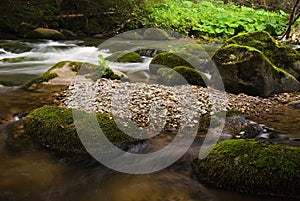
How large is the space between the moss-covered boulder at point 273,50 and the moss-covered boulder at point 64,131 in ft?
15.6

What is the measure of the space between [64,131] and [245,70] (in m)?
3.99

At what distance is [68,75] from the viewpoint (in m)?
6.99

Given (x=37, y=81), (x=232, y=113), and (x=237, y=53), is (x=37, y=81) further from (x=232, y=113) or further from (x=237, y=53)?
(x=237, y=53)

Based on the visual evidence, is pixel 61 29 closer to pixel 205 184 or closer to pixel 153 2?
pixel 153 2

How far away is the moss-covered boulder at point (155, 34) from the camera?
14453 millimetres

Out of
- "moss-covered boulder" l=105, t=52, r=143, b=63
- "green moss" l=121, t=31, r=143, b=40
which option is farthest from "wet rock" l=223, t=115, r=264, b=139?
"green moss" l=121, t=31, r=143, b=40

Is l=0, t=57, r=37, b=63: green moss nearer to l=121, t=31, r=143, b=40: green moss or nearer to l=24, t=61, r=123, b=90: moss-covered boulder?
l=24, t=61, r=123, b=90: moss-covered boulder

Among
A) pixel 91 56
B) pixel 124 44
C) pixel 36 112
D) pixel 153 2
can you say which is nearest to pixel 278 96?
pixel 36 112

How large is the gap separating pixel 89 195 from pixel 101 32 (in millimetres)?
12996

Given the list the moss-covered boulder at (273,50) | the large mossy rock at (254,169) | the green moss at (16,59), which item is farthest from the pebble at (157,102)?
the green moss at (16,59)

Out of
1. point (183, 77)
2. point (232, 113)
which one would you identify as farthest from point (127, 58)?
point (232, 113)

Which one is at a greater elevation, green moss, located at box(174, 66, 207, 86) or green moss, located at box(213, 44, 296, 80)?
green moss, located at box(213, 44, 296, 80)

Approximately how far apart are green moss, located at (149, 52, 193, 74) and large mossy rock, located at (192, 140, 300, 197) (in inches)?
173

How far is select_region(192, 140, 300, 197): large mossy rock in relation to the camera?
3072 mm
